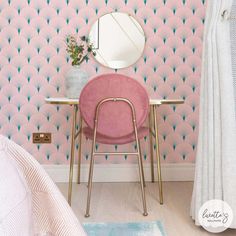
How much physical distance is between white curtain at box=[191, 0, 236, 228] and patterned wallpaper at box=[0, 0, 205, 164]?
3.96 feet

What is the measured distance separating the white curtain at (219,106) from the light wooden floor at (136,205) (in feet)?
0.69

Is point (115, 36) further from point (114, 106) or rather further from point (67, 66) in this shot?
point (114, 106)

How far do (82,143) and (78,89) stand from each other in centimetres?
56

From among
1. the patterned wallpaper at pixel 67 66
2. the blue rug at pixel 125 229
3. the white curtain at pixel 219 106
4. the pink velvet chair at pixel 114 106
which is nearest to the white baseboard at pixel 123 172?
the patterned wallpaper at pixel 67 66

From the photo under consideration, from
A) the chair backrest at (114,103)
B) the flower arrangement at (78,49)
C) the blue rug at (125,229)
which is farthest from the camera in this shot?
the flower arrangement at (78,49)

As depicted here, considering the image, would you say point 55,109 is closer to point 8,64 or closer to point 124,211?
point 8,64

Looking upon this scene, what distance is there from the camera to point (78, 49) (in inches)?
121

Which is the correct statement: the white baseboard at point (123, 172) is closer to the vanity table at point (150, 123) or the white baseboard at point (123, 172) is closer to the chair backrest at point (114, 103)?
the vanity table at point (150, 123)

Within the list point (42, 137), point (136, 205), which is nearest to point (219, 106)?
point (136, 205)

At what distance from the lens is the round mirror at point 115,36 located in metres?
3.26

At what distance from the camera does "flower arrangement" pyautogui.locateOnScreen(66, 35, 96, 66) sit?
306 centimetres

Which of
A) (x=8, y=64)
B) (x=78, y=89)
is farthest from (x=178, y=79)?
(x=8, y=64)

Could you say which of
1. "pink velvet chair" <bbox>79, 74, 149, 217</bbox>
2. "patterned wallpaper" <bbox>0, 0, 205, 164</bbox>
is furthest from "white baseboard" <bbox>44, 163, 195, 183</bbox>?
"pink velvet chair" <bbox>79, 74, 149, 217</bbox>

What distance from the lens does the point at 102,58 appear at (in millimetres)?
3264
